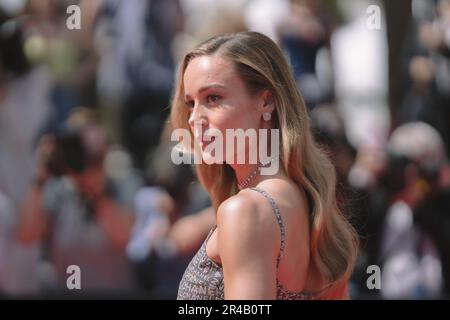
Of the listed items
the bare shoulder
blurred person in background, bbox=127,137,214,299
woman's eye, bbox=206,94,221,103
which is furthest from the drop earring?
blurred person in background, bbox=127,137,214,299

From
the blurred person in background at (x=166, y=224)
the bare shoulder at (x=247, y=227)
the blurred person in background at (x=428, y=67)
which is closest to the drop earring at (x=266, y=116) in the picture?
the bare shoulder at (x=247, y=227)

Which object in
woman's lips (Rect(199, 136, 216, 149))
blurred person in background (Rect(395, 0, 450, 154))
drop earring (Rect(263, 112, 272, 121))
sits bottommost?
woman's lips (Rect(199, 136, 216, 149))

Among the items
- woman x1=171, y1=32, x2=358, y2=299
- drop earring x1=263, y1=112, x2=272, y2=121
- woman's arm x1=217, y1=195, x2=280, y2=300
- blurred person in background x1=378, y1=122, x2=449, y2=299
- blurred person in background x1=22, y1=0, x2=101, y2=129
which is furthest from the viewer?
blurred person in background x1=22, y1=0, x2=101, y2=129

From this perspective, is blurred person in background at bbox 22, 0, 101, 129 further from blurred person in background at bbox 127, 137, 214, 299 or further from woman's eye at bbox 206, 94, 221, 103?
woman's eye at bbox 206, 94, 221, 103

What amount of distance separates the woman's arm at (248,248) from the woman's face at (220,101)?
22cm

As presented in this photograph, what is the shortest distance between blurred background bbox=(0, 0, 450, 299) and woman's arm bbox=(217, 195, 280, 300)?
2.95m

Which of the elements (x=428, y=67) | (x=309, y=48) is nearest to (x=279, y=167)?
(x=309, y=48)

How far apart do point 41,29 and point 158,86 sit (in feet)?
2.51

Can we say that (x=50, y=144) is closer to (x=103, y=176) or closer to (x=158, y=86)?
(x=103, y=176)

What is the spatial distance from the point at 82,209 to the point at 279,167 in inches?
121

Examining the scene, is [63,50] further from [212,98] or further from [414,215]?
[212,98]

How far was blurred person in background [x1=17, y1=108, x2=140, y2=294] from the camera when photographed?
15.3ft

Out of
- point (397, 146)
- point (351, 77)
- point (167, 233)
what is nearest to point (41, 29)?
point (167, 233)

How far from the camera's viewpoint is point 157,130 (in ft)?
15.4
